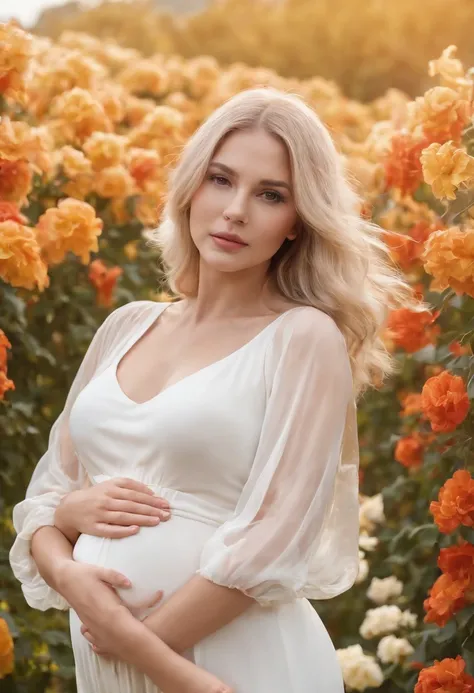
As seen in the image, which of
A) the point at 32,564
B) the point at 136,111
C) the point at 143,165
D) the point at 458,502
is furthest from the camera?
the point at 136,111

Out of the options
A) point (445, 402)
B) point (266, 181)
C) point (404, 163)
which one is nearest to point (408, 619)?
point (445, 402)

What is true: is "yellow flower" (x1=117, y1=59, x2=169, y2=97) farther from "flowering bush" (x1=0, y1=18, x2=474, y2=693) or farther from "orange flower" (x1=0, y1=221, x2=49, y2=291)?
"orange flower" (x1=0, y1=221, x2=49, y2=291)

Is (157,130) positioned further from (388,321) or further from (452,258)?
(452,258)

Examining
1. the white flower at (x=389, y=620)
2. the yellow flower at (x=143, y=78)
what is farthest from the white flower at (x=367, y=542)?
the yellow flower at (x=143, y=78)

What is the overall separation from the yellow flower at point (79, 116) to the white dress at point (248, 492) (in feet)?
5.99

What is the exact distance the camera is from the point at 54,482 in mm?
2463

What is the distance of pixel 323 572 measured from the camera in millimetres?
2213

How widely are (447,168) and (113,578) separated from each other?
49.1 inches

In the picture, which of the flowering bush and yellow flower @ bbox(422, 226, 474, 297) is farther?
the flowering bush

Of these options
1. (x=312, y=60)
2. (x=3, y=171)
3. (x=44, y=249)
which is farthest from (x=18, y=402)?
(x=312, y=60)

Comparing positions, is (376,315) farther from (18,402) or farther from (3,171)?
(18,402)

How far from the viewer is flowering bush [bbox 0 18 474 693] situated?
277 centimetres

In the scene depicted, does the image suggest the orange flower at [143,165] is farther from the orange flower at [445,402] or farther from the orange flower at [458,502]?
the orange flower at [458,502]

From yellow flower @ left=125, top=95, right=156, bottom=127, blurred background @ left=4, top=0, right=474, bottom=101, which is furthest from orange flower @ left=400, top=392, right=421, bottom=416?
blurred background @ left=4, top=0, right=474, bottom=101
